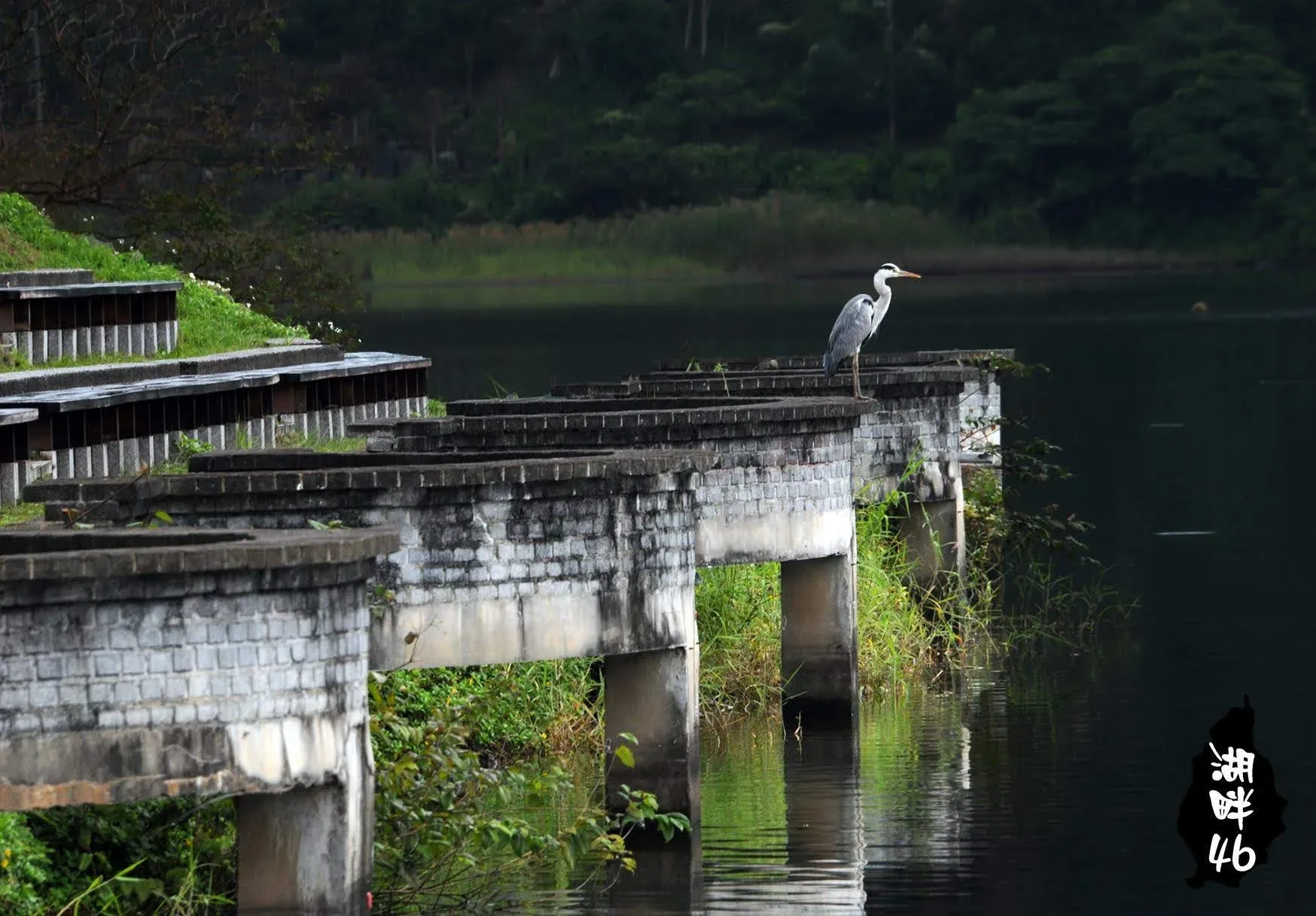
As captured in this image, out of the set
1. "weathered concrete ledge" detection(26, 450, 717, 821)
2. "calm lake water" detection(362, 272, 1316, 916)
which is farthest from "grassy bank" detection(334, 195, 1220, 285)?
"weathered concrete ledge" detection(26, 450, 717, 821)

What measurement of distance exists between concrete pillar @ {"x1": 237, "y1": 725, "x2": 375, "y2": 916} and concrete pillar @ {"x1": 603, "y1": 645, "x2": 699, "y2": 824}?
5.13 metres

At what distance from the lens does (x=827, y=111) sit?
13138 centimetres

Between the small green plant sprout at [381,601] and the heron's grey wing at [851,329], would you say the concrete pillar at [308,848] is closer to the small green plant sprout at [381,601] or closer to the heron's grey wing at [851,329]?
the small green plant sprout at [381,601]

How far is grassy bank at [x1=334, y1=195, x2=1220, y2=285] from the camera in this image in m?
131

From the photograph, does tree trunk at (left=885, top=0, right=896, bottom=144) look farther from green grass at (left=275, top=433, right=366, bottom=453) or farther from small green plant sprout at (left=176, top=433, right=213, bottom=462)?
small green plant sprout at (left=176, top=433, right=213, bottom=462)

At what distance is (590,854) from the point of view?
22797mm

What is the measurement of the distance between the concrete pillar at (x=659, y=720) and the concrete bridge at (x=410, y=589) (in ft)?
0.07

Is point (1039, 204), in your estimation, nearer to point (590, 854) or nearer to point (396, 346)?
point (396, 346)

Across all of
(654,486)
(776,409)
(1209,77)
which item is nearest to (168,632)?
(654,486)

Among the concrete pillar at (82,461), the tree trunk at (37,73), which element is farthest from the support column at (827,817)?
the tree trunk at (37,73)

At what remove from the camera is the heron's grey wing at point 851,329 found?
1244 inches

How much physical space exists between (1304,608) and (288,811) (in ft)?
76.9

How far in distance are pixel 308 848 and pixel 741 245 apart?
12159 cm

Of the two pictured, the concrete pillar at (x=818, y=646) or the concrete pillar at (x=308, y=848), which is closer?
the concrete pillar at (x=308, y=848)
